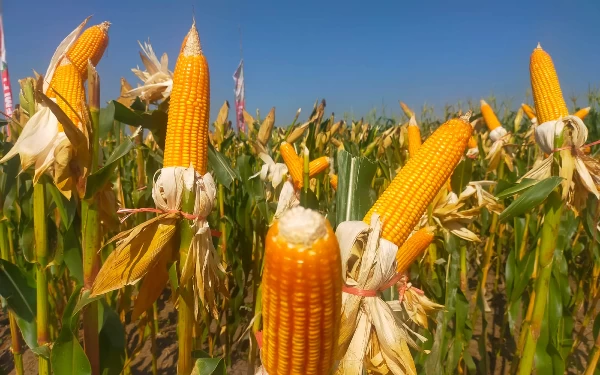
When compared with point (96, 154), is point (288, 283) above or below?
below

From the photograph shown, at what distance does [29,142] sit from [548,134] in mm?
2342

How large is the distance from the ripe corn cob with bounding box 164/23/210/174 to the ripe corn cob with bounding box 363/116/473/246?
71 centimetres

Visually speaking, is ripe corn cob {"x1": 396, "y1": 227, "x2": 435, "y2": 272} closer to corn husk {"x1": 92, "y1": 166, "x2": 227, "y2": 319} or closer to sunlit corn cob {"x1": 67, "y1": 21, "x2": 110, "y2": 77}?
corn husk {"x1": 92, "y1": 166, "x2": 227, "y2": 319}

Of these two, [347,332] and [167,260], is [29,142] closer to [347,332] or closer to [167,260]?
[167,260]

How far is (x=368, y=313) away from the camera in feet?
3.43

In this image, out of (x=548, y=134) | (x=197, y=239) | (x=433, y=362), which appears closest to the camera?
(x=197, y=239)

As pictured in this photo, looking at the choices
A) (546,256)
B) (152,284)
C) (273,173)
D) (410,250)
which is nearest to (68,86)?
(152,284)

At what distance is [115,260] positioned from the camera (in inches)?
53.9

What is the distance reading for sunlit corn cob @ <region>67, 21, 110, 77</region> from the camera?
62.4 inches

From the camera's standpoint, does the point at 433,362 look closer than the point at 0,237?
Yes

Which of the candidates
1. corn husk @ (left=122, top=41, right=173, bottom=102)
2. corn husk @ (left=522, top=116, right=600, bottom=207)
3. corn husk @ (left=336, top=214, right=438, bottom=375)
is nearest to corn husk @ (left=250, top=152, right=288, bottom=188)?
corn husk @ (left=122, top=41, right=173, bottom=102)

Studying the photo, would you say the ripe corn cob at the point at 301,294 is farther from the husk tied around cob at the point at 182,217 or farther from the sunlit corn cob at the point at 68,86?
the sunlit corn cob at the point at 68,86

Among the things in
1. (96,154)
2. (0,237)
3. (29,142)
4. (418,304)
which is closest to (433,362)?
(418,304)

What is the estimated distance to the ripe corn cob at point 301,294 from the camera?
656 mm
